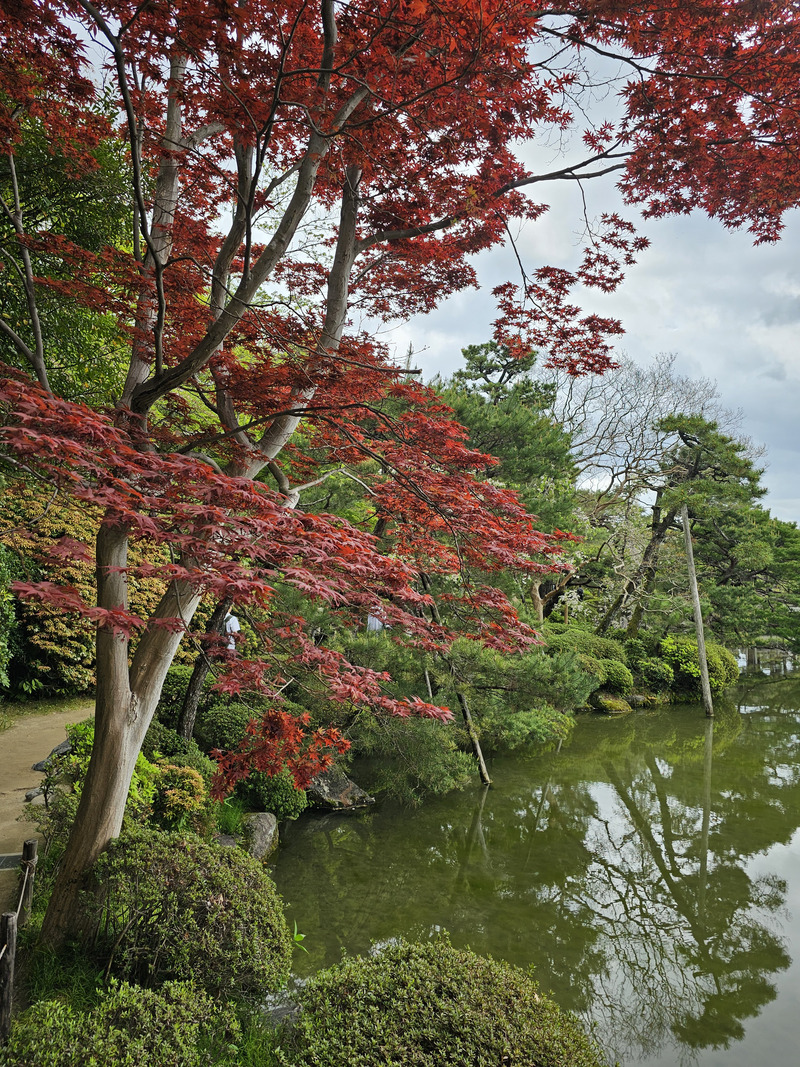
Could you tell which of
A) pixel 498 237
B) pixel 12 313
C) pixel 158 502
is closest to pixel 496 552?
pixel 158 502

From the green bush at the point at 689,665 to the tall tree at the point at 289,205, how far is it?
1284cm

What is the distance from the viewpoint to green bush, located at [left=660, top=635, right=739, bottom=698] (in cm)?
1509

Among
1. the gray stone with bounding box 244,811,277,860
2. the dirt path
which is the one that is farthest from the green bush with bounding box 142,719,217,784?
the dirt path

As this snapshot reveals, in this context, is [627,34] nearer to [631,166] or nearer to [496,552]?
[631,166]

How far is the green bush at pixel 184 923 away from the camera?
289cm

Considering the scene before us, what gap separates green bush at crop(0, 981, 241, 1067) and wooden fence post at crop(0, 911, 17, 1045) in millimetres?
249

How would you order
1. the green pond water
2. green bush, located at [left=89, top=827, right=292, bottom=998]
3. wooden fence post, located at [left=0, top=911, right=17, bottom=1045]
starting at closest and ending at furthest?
wooden fence post, located at [left=0, top=911, right=17, bottom=1045] < green bush, located at [left=89, top=827, right=292, bottom=998] < the green pond water

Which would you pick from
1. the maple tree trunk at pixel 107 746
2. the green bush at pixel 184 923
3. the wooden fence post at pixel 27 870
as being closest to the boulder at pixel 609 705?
the green bush at pixel 184 923

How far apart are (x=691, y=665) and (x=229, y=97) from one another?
51.4ft

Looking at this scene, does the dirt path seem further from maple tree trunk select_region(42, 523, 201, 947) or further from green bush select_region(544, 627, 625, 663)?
green bush select_region(544, 627, 625, 663)

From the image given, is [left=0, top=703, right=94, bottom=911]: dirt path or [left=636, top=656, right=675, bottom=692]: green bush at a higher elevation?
[left=636, top=656, right=675, bottom=692]: green bush

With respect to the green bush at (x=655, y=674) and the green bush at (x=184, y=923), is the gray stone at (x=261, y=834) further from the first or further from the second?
the green bush at (x=655, y=674)

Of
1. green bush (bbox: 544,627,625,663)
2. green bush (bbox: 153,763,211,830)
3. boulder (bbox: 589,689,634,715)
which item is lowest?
green bush (bbox: 153,763,211,830)

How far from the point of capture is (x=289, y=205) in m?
3.39
